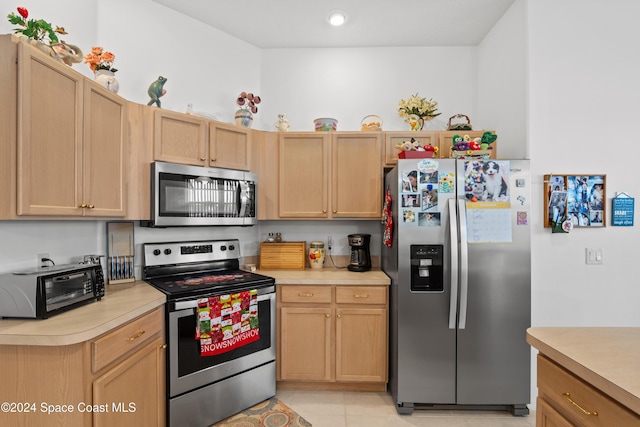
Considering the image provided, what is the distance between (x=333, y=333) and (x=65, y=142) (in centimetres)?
210

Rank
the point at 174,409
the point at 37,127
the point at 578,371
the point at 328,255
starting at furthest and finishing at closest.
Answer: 1. the point at 328,255
2. the point at 174,409
3. the point at 37,127
4. the point at 578,371

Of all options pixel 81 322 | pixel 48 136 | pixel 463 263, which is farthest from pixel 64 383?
pixel 463 263

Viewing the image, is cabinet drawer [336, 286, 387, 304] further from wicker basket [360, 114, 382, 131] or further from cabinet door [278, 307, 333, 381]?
wicker basket [360, 114, 382, 131]

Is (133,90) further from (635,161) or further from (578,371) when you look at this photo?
(635,161)

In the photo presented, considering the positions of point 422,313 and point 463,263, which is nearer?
point 463,263

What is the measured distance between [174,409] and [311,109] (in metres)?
2.66

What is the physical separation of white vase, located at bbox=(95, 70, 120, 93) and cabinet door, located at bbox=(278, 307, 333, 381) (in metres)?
1.93

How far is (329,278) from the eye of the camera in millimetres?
2580

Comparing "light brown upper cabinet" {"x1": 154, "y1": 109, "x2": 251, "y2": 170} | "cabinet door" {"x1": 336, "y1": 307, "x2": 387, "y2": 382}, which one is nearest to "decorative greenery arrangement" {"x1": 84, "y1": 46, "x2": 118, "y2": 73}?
"light brown upper cabinet" {"x1": 154, "y1": 109, "x2": 251, "y2": 170}

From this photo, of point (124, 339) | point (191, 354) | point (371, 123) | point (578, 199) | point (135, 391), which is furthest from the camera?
point (371, 123)

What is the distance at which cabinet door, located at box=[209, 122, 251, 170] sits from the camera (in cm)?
252

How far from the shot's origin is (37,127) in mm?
1456

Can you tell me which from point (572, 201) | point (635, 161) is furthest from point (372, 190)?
point (635, 161)

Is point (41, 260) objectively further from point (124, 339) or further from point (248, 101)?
point (248, 101)
